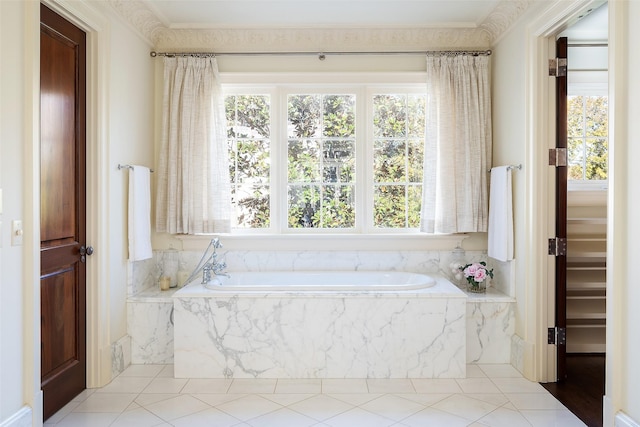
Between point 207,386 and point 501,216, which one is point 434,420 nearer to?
point 207,386

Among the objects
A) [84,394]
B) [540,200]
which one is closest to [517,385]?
[540,200]

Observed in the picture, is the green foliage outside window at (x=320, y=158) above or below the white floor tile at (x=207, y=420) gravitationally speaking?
above

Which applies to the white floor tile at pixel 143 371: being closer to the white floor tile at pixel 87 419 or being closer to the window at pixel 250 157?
the white floor tile at pixel 87 419

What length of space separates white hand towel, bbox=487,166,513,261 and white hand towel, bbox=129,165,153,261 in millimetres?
2563

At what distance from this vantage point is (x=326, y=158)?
380 centimetres

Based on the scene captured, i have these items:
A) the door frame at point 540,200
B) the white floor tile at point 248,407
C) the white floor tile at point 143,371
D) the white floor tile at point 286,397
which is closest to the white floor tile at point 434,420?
the white floor tile at point 286,397

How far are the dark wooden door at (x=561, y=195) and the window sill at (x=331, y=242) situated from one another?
877 millimetres

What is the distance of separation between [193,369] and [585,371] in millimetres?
2653

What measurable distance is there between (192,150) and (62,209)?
3.87ft
